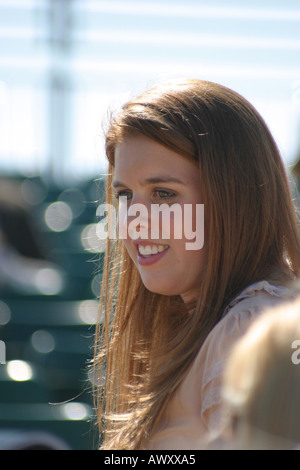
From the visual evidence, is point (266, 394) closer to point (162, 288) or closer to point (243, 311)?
point (243, 311)

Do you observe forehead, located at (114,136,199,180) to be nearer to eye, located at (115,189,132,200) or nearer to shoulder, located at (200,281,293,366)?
eye, located at (115,189,132,200)

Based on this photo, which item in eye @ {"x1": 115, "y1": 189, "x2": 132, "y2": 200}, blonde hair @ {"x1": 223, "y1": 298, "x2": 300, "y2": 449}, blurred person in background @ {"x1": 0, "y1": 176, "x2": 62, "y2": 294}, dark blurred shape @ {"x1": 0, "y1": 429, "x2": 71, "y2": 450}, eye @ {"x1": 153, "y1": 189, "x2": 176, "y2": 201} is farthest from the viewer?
blurred person in background @ {"x1": 0, "y1": 176, "x2": 62, "y2": 294}

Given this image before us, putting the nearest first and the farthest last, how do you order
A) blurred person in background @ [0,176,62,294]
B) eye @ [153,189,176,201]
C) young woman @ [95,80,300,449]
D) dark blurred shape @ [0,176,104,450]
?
young woman @ [95,80,300,449], eye @ [153,189,176,201], dark blurred shape @ [0,176,104,450], blurred person in background @ [0,176,62,294]

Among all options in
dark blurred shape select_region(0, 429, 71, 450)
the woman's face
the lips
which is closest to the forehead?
the woman's face

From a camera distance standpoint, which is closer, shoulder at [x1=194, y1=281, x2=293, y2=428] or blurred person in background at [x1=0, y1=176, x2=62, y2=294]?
shoulder at [x1=194, y1=281, x2=293, y2=428]

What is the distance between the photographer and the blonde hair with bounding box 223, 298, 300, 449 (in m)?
1.04

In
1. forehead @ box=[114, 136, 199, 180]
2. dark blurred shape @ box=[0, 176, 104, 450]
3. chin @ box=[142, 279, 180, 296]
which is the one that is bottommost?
chin @ box=[142, 279, 180, 296]

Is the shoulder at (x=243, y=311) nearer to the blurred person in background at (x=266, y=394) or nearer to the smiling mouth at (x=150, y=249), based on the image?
the blurred person in background at (x=266, y=394)

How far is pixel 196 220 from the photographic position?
136 centimetres

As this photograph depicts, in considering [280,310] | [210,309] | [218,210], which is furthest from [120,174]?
[280,310]

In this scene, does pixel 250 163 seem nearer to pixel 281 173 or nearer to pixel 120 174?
pixel 281 173

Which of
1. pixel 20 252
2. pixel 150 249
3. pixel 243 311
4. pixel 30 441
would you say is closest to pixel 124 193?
pixel 150 249

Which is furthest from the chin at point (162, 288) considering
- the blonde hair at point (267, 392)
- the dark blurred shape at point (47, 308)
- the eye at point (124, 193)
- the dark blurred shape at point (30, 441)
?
the dark blurred shape at point (30, 441)

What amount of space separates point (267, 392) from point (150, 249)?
1.68 ft
